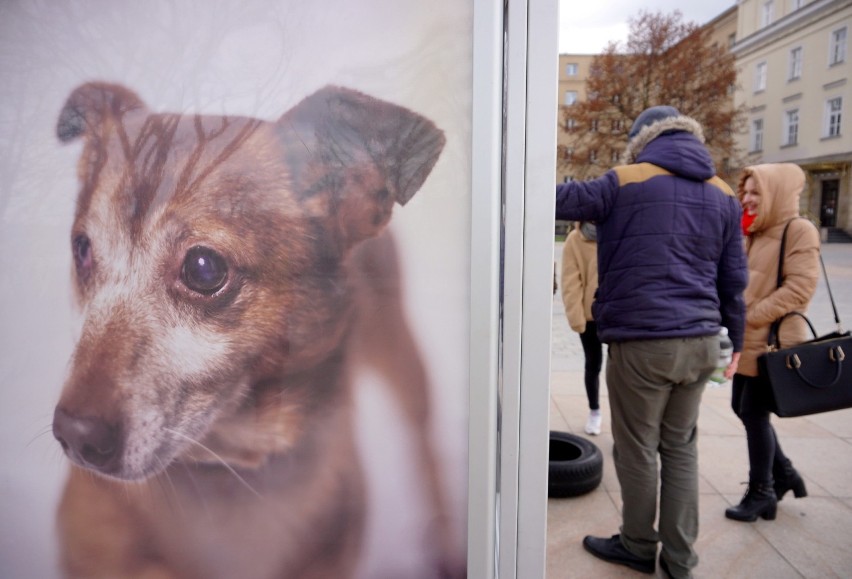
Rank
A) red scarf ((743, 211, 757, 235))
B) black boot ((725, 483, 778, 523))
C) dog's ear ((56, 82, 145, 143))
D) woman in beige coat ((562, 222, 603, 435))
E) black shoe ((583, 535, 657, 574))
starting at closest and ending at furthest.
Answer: dog's ear ((56, 82, 145, 143)) < black shoe ((583, 535, 657, 574)) < red scarf ((743, 211, 757, 235)) < black boot ((725, 483, 778, 523)) < woman in beige coat ((562, 222, 603, 435))

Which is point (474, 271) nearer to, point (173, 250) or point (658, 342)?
point (173, 250)

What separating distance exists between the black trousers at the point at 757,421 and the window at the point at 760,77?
4349cm

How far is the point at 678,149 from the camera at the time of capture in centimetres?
237

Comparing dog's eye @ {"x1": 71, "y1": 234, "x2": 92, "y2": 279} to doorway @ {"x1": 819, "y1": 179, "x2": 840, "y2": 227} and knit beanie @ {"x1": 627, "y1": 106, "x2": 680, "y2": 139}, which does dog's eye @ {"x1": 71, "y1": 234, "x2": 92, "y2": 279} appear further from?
doorway @ {"x1": 819, "y1": 179, "x2": 840, "y2": 227}

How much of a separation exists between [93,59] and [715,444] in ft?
15.0

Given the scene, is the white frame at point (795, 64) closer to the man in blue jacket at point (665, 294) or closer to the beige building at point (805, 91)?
the beige building at point (805, 91)

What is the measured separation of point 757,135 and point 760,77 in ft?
12.4

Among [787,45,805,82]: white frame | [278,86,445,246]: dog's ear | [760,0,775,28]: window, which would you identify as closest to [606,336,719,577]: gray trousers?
[278,86,445,246]: dog's ear

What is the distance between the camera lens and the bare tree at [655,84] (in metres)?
28.2

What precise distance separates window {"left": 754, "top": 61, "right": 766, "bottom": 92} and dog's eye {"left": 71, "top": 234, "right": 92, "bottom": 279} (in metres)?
46.0

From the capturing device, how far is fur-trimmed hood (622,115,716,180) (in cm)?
235

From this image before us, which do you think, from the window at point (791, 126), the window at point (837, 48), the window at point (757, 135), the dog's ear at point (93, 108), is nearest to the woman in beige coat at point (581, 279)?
the dog's ear at point (93, 108)

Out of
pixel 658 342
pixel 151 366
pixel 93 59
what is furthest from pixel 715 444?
pixel 93 59

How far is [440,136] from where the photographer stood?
47.3 inches
